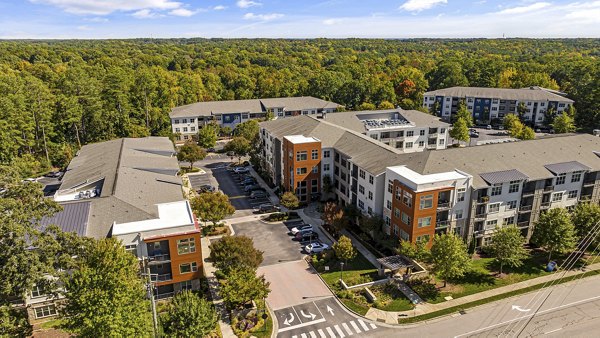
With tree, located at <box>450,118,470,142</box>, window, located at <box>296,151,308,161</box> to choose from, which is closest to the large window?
window, located at <box>296,151,308,161</box>

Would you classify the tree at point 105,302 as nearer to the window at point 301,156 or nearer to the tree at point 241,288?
the tree at point 241,288

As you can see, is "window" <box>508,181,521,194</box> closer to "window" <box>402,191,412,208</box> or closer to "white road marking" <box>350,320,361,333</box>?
"window" <box>402,191,412,208</box>

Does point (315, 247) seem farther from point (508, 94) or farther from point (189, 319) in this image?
point (508, 94)

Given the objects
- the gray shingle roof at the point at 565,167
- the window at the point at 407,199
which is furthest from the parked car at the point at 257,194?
the gray shingle roof at the point at 565,167

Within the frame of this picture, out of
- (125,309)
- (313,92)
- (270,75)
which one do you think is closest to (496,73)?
(313,92)

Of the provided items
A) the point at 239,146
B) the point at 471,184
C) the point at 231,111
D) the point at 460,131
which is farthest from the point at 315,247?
the point at 231,111

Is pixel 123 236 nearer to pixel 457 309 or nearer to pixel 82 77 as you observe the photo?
pixel 457 309
